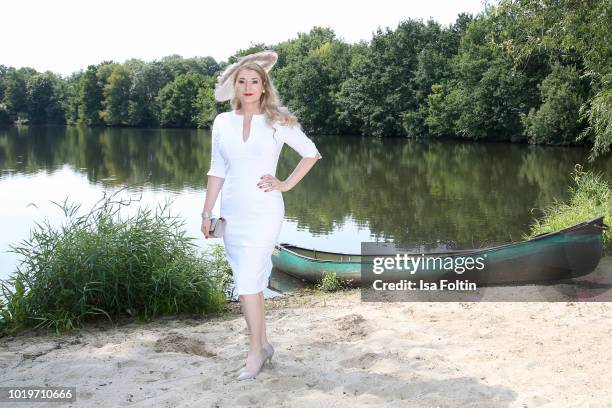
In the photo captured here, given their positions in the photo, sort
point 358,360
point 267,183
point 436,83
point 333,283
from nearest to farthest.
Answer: point 267,183
point 358,360
point 333,283
point 436,83

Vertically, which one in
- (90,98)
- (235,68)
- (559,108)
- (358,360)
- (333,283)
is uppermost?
(90,98)

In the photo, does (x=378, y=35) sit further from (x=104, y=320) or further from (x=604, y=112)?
(x=104, y=320)

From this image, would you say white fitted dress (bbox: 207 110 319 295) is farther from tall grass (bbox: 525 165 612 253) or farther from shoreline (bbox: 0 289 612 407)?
tall grass (bbox: 525 165 612 253)

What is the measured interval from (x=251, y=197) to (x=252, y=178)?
10cm

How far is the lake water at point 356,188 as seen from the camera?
13.3 meters

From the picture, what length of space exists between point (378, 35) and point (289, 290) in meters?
43.0

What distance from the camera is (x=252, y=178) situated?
3.46 metres

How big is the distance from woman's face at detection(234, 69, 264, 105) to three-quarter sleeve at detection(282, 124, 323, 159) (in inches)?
9.9

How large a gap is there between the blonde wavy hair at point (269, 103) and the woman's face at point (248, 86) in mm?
28

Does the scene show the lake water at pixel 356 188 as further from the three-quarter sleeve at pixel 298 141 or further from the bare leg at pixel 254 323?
the three-quarter sleeve at pixel 298 141

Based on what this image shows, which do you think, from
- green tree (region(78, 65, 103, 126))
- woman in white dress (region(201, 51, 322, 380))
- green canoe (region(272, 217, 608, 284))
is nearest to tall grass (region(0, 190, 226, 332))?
woman in white dress (region(201, 51, 322, 380))

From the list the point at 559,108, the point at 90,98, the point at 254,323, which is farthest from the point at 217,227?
the point at 90,98

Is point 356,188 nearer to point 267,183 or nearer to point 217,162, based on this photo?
point 217,162

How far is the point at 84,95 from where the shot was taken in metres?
80.1
